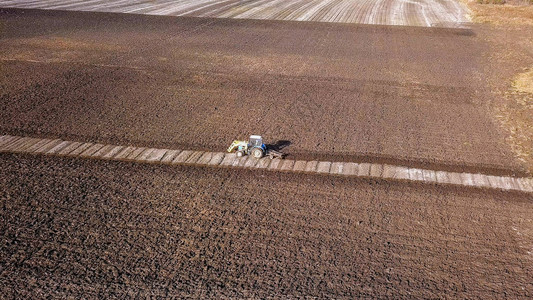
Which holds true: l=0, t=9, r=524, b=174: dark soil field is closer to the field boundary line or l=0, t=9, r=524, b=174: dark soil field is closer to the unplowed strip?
the field boundary line

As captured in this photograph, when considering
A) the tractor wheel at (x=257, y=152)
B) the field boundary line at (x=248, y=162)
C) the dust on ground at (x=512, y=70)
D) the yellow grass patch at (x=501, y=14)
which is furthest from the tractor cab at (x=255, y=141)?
the yellow grass patch at (x=501, y=14)

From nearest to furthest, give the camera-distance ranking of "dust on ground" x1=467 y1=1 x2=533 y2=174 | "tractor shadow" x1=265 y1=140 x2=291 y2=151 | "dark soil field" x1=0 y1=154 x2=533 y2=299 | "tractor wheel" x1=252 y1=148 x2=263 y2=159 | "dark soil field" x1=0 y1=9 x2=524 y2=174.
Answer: "dark soil field" x1=0 y1=154 x2=533 y2=299 → "tractor wheel" x1=252 y1=148 x2=263 y2=159 → "tractor shadow" x1=265 y1=140 x2=291 y2=151 → "dark soil field" x1=0 y1=9 x2=524 y2=174 → "dust on ground" x1=467 y1=1 x2=533 y2=174

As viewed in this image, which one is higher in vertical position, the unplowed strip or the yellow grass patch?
the unplowed strip

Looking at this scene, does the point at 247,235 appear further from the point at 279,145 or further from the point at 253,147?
the point at 279,145

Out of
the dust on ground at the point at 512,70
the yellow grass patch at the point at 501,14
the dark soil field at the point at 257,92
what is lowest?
the yellow grass patch at the point at 501,14

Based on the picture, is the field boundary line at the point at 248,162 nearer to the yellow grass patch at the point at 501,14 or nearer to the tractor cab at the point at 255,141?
the tractor cab at the point at 255,141

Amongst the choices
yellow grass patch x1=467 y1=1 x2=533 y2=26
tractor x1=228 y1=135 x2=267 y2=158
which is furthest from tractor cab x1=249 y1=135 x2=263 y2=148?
yellow grass patch x1=467 y1=1 x2=533 y2=26

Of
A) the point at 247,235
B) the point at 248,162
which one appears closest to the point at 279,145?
the point at 248,162
